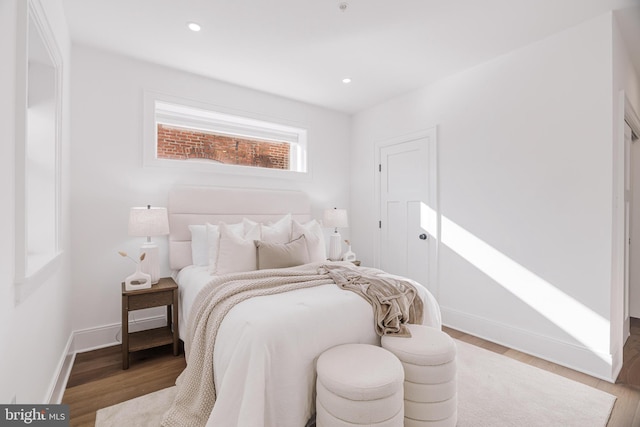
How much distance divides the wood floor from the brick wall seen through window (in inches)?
78.7

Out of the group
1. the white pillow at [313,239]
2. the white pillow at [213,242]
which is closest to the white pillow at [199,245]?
the white pillow at [213,242]

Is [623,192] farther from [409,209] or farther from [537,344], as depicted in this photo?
[409,209]

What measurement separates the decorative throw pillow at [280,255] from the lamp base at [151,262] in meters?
0.91

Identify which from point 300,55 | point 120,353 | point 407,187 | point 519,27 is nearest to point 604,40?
point 519,27

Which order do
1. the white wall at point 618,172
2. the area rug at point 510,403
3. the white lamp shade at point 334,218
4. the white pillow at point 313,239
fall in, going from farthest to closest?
the white lamp shade at point 334,218 < the white pillow at point 313,239 < the white wall at point 618,172 < the area rug at point 510,403

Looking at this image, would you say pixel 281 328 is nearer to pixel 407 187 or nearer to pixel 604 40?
pixel 407 187

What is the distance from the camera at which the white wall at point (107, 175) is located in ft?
9.14

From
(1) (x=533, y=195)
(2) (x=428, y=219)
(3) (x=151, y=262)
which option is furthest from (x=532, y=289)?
(3) (x=151, y=262)

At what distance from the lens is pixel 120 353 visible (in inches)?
107

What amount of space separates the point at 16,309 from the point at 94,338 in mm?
1809

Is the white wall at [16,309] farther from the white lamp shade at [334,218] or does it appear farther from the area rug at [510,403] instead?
the white lamp shade at [334,218]

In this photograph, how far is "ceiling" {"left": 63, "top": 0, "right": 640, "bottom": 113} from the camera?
228 cm

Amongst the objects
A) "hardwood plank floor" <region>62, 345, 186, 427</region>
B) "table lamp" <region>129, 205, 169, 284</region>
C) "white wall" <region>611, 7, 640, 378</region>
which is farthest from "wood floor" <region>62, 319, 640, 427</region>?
"table lamp" <region>129, 205, 169, 284</region>

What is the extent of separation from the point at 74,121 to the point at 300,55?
2.13 meters
